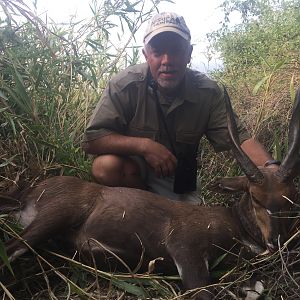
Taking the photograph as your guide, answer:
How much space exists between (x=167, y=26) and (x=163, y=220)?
1.51 m

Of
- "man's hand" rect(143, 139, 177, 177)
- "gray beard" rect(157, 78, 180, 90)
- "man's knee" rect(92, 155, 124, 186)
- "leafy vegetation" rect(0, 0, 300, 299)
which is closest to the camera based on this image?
"leafy vegetation" rect(0, 0, 300, 299)

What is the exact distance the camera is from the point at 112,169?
3736 millimetres

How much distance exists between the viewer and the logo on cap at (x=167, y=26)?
390 centimetres

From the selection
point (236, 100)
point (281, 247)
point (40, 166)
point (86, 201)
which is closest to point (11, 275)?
point (86, 201)

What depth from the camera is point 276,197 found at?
117 inches

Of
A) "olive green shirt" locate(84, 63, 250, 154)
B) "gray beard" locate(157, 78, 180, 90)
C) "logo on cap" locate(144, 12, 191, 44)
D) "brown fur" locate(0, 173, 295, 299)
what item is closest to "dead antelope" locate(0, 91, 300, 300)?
"brown fur" locate(0, 173, 295, 299)

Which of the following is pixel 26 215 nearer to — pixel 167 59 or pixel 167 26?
pixel 167 59

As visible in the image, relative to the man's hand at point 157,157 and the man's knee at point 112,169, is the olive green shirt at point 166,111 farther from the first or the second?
the man's hand at point 157,157

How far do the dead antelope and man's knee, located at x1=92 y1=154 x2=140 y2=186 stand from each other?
0.31 metres

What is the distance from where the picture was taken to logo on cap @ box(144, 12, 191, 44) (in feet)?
12.8

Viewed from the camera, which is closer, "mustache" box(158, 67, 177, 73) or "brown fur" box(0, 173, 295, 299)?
"brown fur" box(0, 173, 295, 299)

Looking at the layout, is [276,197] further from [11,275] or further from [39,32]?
[39,32]

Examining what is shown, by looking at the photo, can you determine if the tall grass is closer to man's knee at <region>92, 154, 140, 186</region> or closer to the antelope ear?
man's knee at <region>92, 154, 140, 186</region>

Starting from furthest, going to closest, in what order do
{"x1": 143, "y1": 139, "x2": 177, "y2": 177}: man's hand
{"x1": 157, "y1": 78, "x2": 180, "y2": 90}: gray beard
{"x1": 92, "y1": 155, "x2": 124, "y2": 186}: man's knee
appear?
{"x1": 157, "y1": 78, "x2": 180, "y2": 90}: gray beard → {"x1": 92, "y1": 155, "x2": 124, "y2": 186}: man's knee → {"x1": 143, "y1": 139, "x2": 177, "y2": 177}: man's hand
